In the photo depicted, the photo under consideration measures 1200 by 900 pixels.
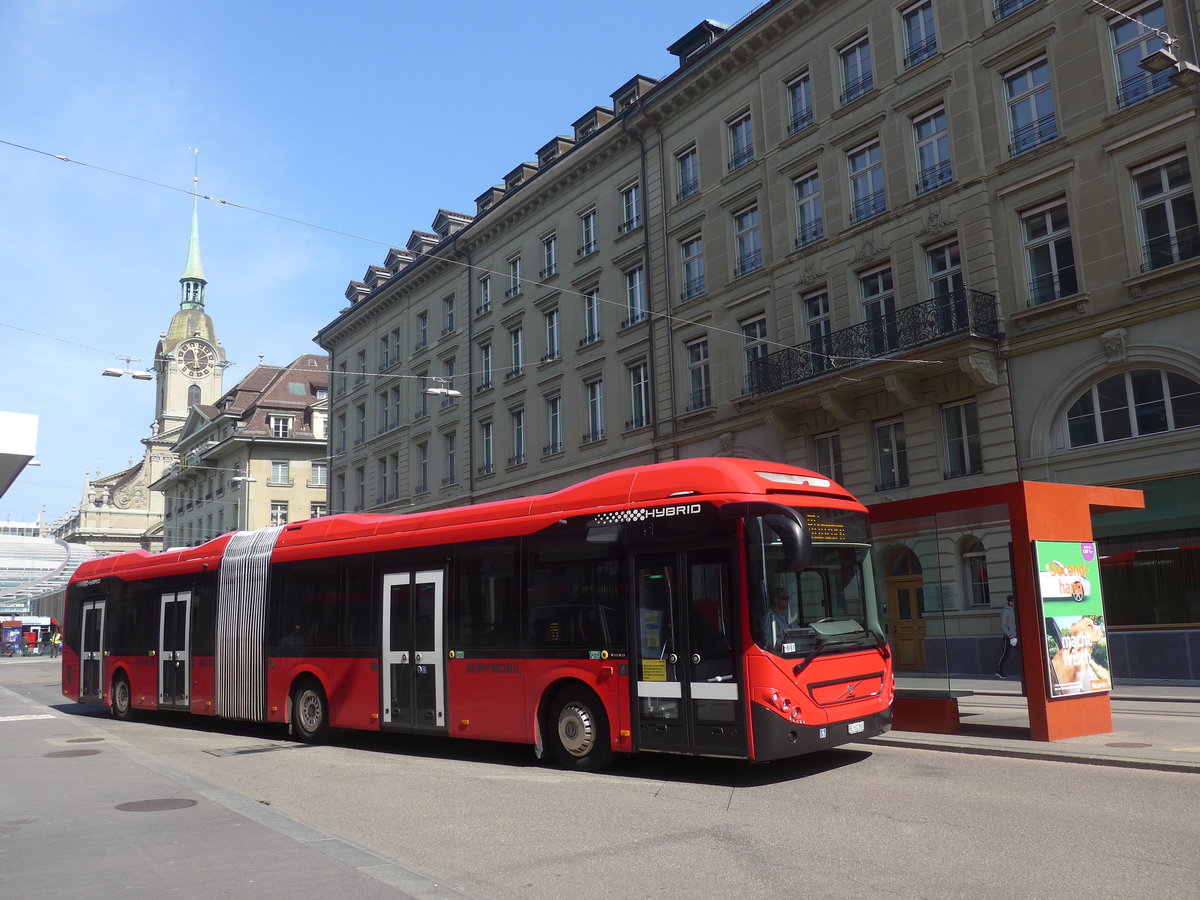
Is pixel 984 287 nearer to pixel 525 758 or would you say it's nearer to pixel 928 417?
pixel 928 417

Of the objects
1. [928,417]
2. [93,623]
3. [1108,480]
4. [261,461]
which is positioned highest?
[261,461]

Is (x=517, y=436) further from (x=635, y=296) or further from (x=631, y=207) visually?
(x=631, y=207)

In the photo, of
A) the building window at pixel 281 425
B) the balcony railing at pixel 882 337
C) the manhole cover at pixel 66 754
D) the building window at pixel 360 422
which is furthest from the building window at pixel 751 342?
the building window at pixel 281 425

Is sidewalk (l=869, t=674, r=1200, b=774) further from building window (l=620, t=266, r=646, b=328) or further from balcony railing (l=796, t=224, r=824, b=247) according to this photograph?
building window (l=620, t=266, r=646, b=328)

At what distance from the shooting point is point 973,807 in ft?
27.3

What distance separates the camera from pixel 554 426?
3562 cm

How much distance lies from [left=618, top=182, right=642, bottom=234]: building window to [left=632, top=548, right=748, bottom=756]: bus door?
2326 centimetres

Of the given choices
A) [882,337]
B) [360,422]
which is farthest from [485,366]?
[882,337]

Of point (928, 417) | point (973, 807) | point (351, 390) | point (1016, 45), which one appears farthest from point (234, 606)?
point (351, 390)

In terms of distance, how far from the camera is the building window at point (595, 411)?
1307 inches

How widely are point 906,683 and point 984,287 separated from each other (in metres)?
11.7

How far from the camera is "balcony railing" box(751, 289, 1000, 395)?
21.9m

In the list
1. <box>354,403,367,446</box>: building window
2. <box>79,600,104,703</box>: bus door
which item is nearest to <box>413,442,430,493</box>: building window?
<box>354,403,367,446</box>: building window

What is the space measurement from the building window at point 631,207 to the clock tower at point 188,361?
100912 millimetres
